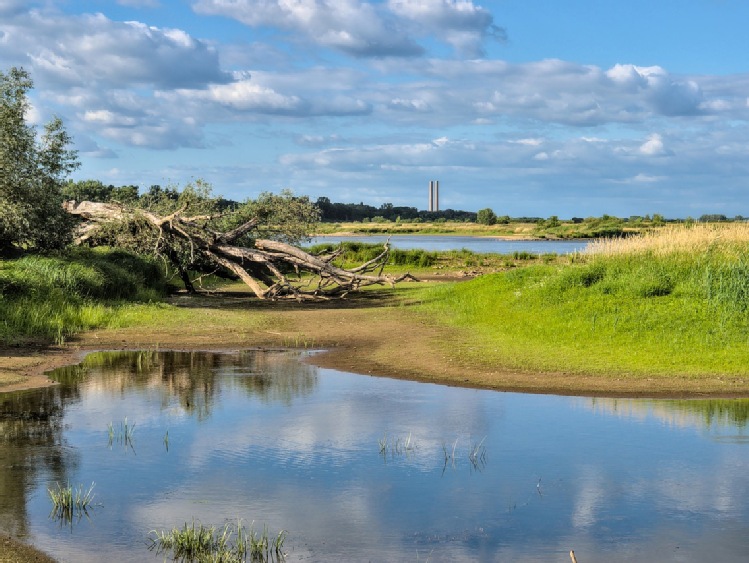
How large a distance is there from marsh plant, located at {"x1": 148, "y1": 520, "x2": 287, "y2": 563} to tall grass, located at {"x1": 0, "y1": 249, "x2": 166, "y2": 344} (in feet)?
48.8

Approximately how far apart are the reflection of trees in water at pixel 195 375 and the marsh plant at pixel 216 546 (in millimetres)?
6080

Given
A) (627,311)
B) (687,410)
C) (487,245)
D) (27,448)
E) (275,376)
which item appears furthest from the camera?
(487,245)

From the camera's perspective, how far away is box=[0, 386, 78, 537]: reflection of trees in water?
9961 mm

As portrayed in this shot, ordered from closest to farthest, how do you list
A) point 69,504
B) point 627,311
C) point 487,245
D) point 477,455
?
point 69,504, point 477,455, point 627,311, point 487,245

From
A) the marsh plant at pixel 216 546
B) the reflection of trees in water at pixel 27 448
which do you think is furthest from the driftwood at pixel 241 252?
the marsh plant at pixel 216 546

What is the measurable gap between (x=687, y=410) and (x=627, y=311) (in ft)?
24.5

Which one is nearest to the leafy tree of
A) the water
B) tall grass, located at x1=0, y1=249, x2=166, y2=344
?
tall grass, located at x1=0, y1=249, x2=166, y2=344

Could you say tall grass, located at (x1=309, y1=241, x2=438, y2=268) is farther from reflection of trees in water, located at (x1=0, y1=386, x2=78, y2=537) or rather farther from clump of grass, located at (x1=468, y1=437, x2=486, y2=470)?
clump of grass, located at (x1=468, y1=437, x2=486, y2=470)

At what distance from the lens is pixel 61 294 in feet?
83.0

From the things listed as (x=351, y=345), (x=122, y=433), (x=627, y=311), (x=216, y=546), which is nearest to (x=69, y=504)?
(x=216, y=546)

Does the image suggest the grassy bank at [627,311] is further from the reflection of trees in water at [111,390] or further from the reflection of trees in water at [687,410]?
the reflection of trees in water at [111,390]

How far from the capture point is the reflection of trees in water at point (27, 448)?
9961 mm

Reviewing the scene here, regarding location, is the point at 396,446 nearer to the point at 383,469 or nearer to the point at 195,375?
the point at 383,469

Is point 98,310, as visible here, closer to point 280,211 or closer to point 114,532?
point 280,211
